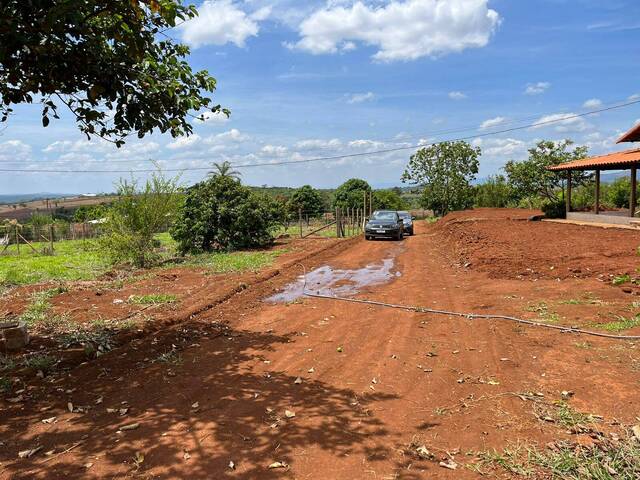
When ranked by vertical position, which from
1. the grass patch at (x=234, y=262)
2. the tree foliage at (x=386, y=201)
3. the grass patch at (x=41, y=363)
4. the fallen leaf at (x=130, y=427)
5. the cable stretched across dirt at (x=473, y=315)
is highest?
the tree foliage at (x=386, y=201)

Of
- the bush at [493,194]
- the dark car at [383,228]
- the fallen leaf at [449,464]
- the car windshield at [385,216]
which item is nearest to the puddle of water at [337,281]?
the fallen leaf at [449,464]

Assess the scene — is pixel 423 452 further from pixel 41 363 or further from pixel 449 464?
pixel 41 363

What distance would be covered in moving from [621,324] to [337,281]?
6638mm

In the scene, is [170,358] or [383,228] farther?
[383,228]

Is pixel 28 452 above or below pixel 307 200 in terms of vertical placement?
below

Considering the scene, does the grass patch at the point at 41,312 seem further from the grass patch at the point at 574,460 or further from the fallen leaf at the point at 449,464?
the grass patch at the point at 574,460

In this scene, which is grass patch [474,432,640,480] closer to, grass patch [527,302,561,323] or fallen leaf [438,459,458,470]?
fallen leaf [438,459,458,470]

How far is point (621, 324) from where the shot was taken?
6.59 metres

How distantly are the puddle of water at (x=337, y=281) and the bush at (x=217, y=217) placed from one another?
6887mm

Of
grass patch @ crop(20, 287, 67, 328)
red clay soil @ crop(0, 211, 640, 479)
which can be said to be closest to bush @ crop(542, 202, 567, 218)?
red clay soil @ crop(0, 211, 640, 479)

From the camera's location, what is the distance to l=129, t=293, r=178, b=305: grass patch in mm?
9469

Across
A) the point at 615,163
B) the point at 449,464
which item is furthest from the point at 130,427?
the point at 615,163

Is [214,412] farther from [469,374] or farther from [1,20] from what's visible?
[1,20]

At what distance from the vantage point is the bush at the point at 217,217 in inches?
803
